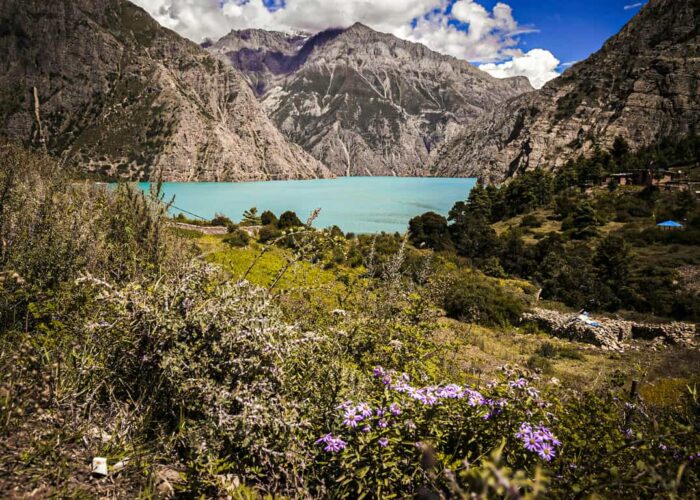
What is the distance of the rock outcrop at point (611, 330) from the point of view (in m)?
17.0

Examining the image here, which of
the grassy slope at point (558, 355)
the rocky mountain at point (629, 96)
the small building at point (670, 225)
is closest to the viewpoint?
the grassy slope at point (558, 355)

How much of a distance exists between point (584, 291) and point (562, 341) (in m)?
9.51

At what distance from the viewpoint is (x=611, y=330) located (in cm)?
1797

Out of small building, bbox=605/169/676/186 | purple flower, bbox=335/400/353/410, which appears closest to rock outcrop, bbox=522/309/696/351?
purple flower, bbox=335/400/353/410

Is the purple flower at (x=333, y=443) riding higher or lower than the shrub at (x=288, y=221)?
higher

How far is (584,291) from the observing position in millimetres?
24531

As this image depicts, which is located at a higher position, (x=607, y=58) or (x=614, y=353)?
(x=607, y=58)

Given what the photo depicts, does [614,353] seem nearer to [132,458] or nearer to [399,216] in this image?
[132,458]

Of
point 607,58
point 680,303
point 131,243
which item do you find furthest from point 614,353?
point 607,58

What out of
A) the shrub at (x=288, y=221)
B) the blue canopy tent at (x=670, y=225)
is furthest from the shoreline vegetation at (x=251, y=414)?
the blue canopy tent at (x=670, y=225)

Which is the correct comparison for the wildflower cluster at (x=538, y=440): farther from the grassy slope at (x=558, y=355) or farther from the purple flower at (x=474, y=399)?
the grassy slope at (x=558, y=355)

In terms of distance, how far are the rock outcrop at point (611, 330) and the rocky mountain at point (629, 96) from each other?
253 feet

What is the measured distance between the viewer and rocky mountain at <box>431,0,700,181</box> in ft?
271

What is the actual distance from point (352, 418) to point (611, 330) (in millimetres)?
19945
